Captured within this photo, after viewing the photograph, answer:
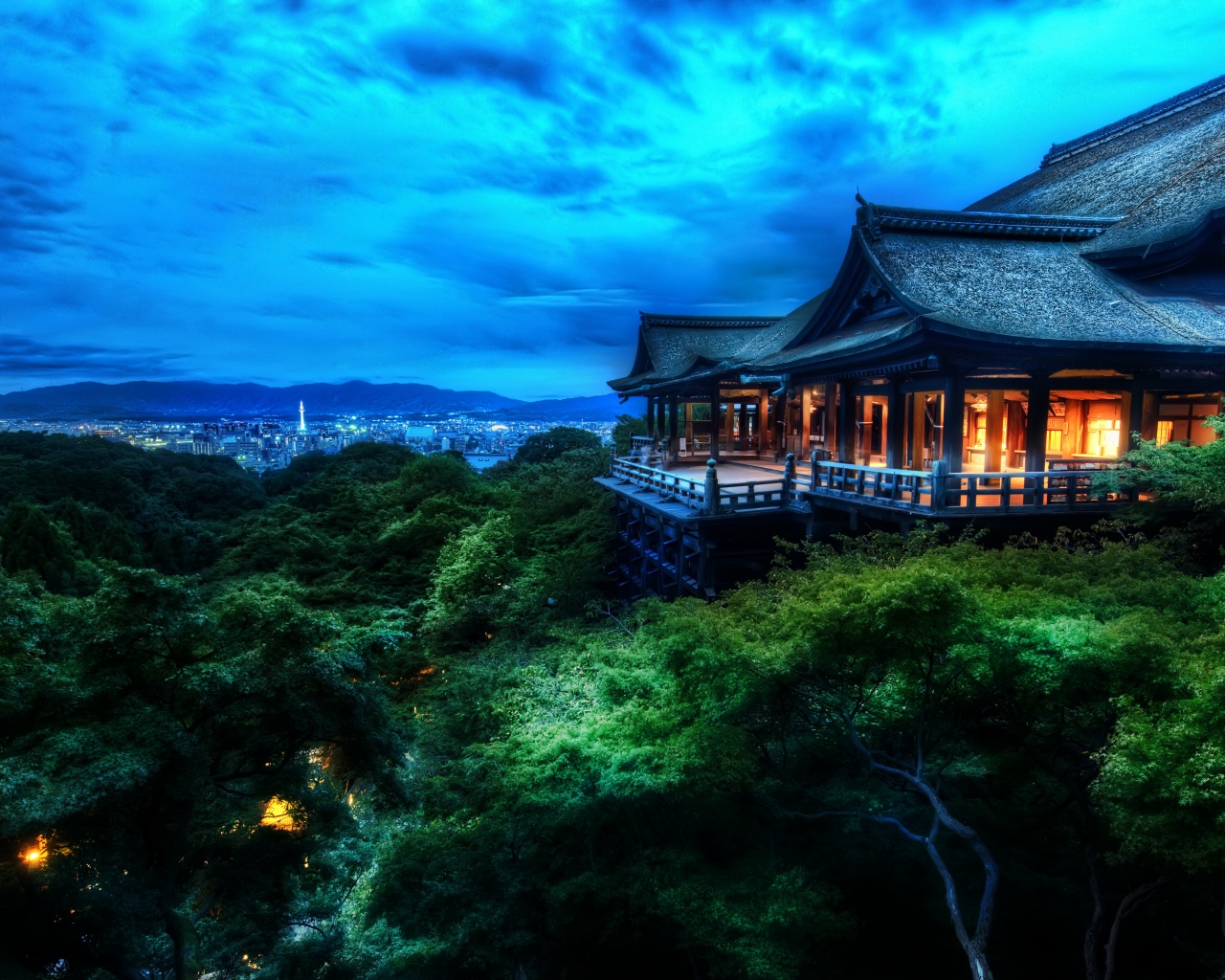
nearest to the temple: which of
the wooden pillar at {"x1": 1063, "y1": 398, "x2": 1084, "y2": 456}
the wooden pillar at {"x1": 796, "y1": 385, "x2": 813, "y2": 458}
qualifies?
the wooden pillar at {"x1": 1063, "y1": 398, "x2": 1084, "y2": 456}

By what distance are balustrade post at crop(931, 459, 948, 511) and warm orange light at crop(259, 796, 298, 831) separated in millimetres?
11577

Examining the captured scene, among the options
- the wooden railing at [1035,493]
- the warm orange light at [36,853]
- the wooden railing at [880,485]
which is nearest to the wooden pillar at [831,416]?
the wooden railing at [880,485]

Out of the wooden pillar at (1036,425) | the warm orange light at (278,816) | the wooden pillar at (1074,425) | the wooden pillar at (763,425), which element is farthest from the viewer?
the wooden pillar at (763,425)

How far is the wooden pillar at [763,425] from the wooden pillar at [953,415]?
15.5m

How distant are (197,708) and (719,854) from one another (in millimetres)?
7155

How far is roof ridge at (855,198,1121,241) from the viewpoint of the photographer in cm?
1730

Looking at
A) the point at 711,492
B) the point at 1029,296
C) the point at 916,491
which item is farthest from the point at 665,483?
the point at 1029,296

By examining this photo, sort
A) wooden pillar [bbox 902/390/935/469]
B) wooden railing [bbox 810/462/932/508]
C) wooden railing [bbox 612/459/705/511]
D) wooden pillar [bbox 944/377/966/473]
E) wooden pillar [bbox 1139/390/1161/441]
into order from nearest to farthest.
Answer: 1. wooden railing [bbox 810/462/932/508]
2. wooden pillar [bbox 944/377/966/473]
3. wooden pillar [bbox 1139/390/1161/441]
4. wooden pillar [bbox 902/390/935/469]
5. wooden railing [bbox 612/459/705/511]

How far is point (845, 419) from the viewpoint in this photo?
18.0m

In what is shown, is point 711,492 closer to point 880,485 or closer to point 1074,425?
point 880,485

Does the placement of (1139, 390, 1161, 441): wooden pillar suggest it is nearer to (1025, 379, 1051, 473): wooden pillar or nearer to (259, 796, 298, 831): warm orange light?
(1025, 379, 1051, 473): wooden pillar

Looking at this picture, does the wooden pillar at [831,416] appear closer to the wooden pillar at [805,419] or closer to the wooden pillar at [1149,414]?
the wooden pillar at [805,419]

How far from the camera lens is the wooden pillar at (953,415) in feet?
44.7

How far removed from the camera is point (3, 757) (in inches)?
269
